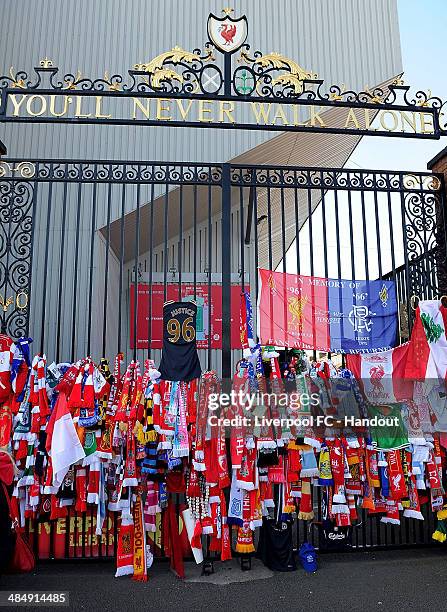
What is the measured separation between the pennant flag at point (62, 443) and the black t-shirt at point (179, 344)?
3.25 ft

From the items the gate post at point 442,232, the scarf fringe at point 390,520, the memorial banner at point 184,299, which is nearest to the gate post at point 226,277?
the scarf fringe at point 390,520

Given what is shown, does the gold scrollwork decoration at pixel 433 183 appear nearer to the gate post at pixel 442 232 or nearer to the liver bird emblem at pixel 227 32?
the gate post at pixel 442 232

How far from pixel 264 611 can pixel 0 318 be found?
3970 mm

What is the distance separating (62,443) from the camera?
4.99m

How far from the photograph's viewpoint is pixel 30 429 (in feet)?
17.2

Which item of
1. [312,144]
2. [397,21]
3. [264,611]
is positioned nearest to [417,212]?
[264,611]

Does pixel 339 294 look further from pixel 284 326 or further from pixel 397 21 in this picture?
pixel 397 21

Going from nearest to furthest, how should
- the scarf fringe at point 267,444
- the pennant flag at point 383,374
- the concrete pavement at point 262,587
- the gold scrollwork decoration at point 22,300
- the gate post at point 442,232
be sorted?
the concrete pavement at point 262,587, the scarf fringe at point 267,444, the gold scrollwork decoration at point 22,300, the pennant flag at point 383,374, the gate post at point 442,232

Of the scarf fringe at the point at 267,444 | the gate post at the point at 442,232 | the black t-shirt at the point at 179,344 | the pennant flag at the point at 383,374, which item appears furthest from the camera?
the gate post at the point at 442,232

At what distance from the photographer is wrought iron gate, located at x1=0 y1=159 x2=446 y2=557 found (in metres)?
5.81

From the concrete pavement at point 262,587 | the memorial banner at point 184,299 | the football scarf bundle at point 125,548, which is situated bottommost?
the concrete pavement at point 262,587

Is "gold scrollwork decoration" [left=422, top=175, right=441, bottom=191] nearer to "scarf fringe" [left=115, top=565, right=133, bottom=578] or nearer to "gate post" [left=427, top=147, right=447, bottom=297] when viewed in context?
"gate post" [left=427, top=147, right=447, bottom=297]

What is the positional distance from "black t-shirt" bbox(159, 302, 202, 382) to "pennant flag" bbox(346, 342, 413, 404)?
173 cm

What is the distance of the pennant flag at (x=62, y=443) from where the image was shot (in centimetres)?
493
